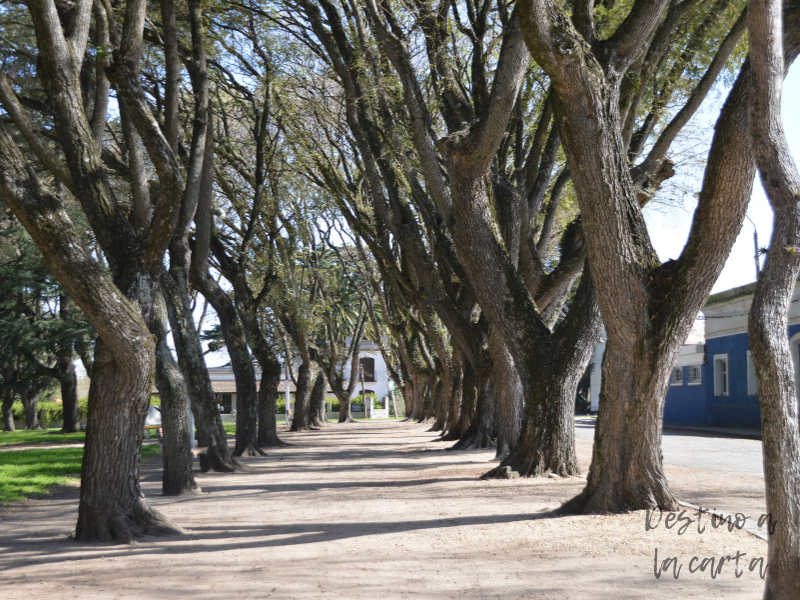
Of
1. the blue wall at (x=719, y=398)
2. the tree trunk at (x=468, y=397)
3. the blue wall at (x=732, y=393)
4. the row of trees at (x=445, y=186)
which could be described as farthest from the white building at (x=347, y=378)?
the row of trees at (x=445, y=186)

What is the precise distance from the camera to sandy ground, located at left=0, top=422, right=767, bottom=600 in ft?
15.5

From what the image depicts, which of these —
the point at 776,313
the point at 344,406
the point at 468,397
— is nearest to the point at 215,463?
the point at 468,397

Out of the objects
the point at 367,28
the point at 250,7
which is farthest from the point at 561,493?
the point at 250,7

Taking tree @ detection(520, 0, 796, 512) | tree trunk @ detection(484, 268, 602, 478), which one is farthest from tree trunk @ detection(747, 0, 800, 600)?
tree trunk @ detection(484, 268, 602, 478)

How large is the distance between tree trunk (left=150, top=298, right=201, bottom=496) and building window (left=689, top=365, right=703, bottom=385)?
27551 mm

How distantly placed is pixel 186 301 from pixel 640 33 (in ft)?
22.8

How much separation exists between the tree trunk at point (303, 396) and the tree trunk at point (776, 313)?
20.7m

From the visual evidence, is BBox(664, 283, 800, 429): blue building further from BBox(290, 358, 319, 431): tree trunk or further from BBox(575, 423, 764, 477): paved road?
BBox(290, 358, 319, 431): tree trunk

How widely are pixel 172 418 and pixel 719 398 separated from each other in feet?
87.2

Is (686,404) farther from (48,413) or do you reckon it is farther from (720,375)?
(48,413)

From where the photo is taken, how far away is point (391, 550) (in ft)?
19.2

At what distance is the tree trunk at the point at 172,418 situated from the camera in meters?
9.23

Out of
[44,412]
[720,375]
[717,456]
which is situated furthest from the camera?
[44,412]

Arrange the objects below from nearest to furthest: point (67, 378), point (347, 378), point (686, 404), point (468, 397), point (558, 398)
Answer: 1. point (558, 398)
2. point (468, 397)
3. point (67, 378)
4. point (686, 404)
5. point (347, 378)
